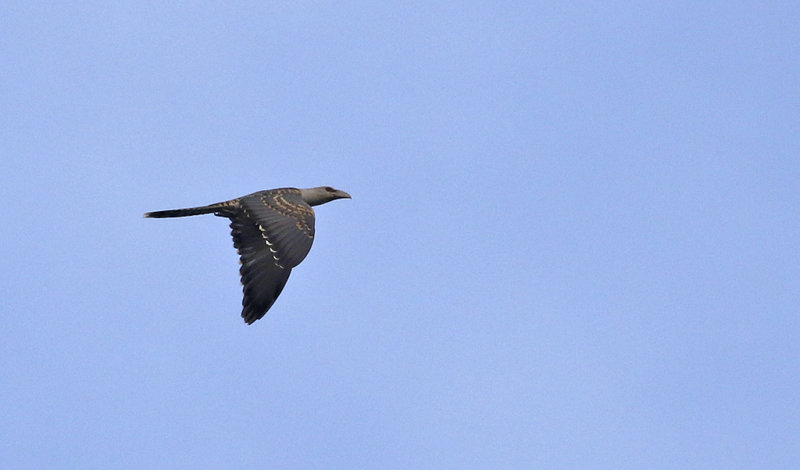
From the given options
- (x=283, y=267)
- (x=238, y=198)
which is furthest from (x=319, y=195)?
(x=283, y=267)

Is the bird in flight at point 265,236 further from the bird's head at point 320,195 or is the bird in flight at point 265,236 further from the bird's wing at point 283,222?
the bird's head at point 320,195

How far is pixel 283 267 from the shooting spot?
24156 mm

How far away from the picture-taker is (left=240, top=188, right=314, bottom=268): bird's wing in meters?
24.1

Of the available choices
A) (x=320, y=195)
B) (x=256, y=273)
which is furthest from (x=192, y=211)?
(x=320, y=195)

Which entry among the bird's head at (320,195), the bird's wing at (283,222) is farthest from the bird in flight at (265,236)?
the bird's head at (320,195)

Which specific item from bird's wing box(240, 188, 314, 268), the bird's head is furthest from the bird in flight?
the bird's head

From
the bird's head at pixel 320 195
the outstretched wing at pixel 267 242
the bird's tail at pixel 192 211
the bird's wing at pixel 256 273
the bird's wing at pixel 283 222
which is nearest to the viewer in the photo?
the bird's wing at pixel 283 222

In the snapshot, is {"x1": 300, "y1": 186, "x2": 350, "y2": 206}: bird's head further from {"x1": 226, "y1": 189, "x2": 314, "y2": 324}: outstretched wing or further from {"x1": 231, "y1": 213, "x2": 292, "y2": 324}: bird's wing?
{"x1": 231, "y1": 213, "x2": 292, "y2": 324}: bird's wing

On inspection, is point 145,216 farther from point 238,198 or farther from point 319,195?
point 319,195

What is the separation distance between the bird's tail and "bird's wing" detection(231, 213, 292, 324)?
709 millimetres

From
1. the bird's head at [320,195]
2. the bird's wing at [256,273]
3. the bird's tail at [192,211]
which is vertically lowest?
the bird's wing at [256,273]

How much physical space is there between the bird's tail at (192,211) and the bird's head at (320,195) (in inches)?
91.1

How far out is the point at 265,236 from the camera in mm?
24547

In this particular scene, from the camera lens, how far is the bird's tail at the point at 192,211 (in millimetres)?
26328
